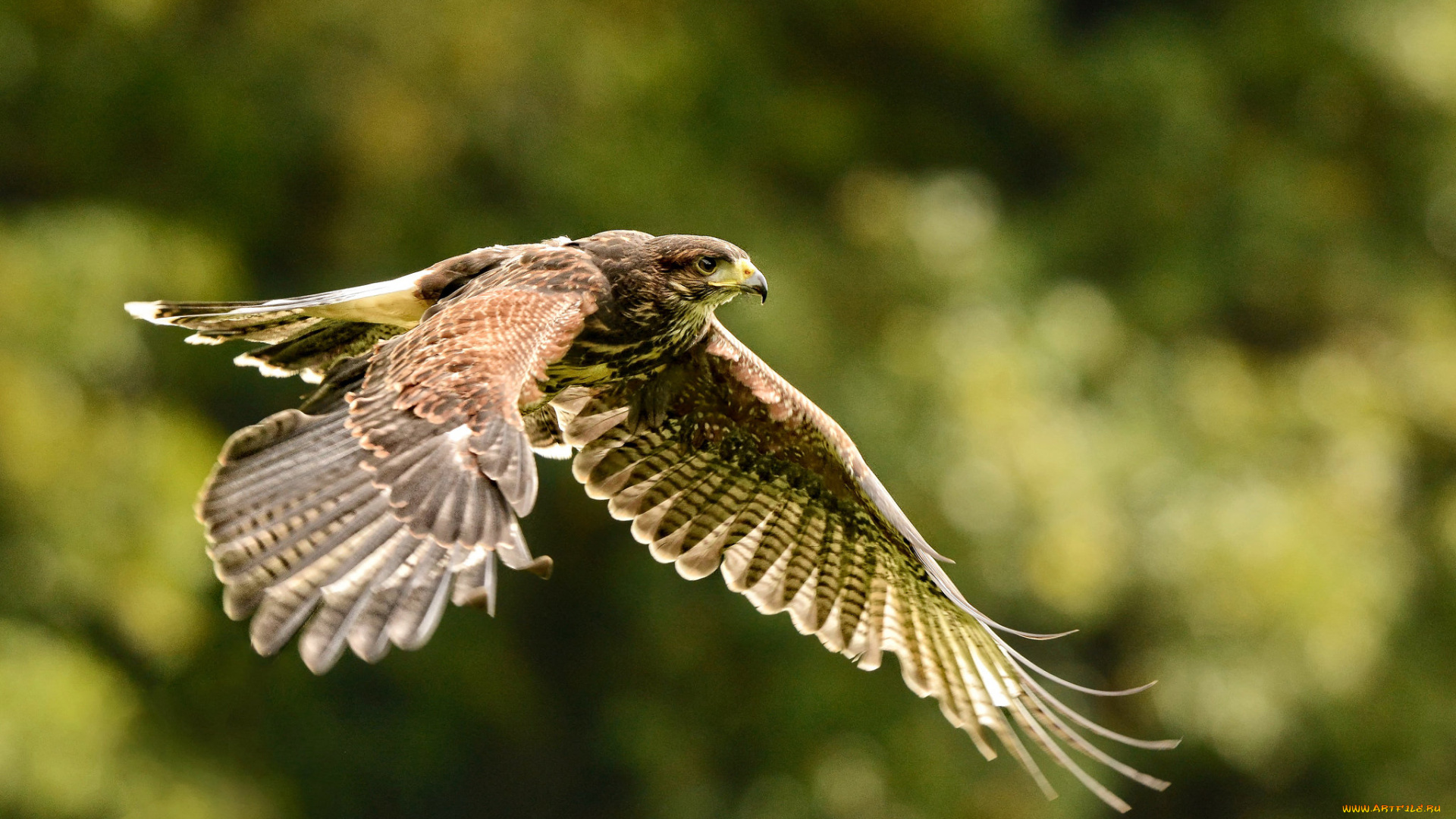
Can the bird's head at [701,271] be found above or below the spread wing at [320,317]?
above

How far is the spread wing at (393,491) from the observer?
13.7ft

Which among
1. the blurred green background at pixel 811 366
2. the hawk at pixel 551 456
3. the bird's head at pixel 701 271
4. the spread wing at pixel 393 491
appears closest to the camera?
the spread wing at pixel 393 491

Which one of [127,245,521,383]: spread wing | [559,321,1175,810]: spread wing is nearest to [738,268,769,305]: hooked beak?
[559,321,1175,810]: spread wing

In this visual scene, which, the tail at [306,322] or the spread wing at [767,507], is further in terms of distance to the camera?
the spread wing at [767,507]

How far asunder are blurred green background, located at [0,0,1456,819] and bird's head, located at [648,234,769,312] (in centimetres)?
617

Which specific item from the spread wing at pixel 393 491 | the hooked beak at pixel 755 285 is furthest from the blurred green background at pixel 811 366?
the spread wing at pixel 393 491

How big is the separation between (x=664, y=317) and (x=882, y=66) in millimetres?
11034

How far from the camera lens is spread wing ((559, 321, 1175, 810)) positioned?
597cm

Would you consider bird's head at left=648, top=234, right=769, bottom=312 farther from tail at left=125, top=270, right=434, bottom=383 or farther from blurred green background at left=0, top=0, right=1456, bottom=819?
blurred green background at left=0, top=0, right=1456, bottom=819

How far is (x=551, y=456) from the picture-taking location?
6016 millimetres

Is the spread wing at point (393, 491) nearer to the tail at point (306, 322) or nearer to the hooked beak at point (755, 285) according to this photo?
the tail at point (306, 322)

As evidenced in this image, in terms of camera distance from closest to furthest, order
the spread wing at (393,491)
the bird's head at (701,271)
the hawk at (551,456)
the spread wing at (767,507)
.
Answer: the spread wing at (393,491) → the hawk at (551,456) → the bird's head at (701,271) → the spread wing at (767,507)

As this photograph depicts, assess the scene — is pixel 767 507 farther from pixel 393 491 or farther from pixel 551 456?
pixel 393 491

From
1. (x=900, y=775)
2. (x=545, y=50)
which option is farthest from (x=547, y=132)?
(x=900, y=775)
